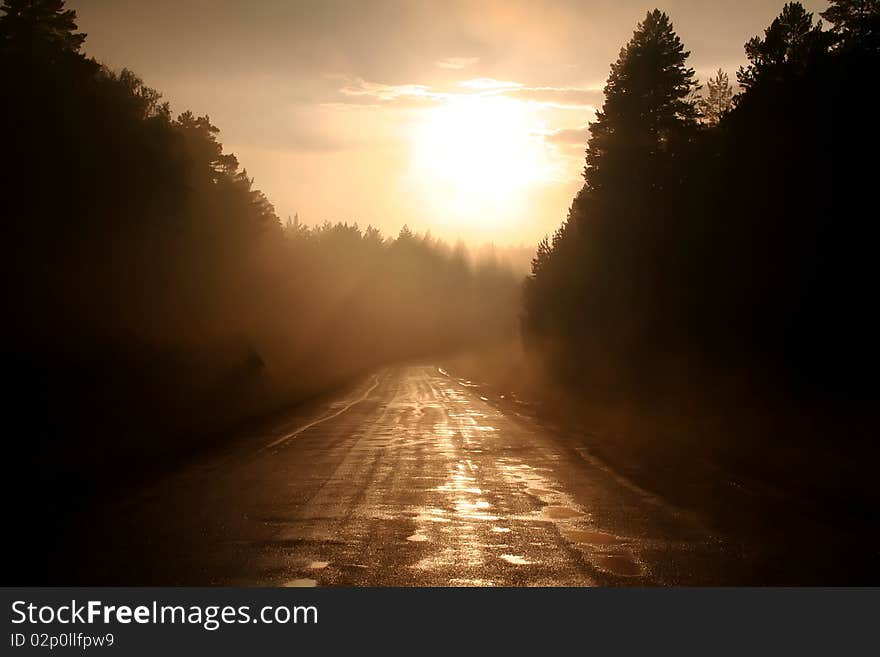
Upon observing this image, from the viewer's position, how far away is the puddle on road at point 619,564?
23.1 ft

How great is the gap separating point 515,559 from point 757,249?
19129 mm

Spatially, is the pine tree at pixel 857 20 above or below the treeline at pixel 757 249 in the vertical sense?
above

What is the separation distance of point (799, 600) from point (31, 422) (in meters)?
17.9

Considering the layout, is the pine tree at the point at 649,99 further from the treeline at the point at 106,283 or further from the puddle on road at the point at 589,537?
the puddle on road at the point at 589,537

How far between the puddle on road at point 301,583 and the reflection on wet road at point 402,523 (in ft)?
0.09

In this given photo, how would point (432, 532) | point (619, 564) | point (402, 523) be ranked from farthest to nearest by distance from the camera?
point (402, 523), point (432, 532), point (619, 564)

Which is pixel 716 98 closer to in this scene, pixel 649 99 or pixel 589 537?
pixel 649 99

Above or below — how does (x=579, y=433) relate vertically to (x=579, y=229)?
below

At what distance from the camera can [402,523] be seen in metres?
9.13

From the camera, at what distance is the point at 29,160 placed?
28781 mm

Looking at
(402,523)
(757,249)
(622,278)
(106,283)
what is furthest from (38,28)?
(402,523)

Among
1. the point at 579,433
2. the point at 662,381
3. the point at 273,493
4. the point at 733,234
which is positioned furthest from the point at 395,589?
the point at 662,381

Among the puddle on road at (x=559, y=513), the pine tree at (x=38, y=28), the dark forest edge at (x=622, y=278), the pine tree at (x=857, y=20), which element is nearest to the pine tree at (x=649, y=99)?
the dark forest edge at (x=622, y=278)

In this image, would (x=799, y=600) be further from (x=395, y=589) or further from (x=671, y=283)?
(x=671, y=283)
